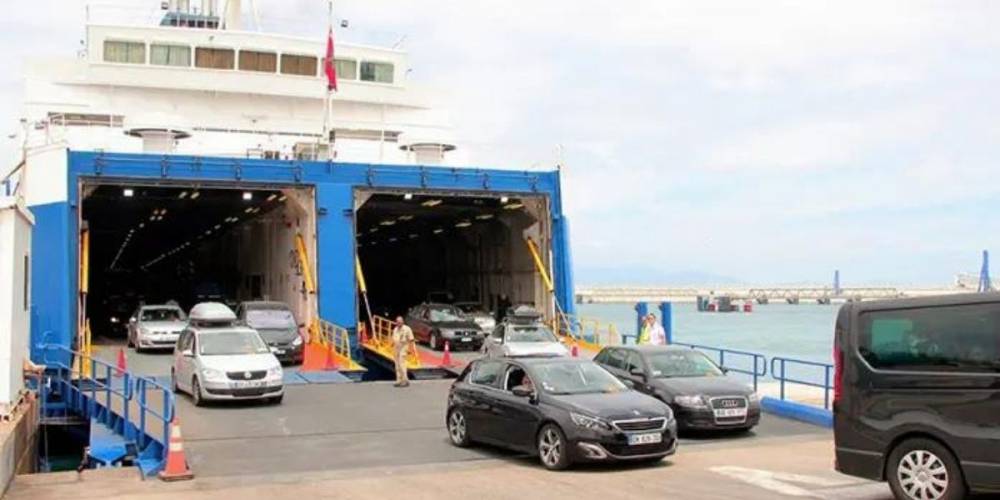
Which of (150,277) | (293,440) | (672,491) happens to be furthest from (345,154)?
(150,277)

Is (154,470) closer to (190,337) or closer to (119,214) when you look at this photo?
(190,337)

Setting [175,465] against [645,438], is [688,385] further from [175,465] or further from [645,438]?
[175,465]

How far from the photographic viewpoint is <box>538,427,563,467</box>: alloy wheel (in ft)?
41.0

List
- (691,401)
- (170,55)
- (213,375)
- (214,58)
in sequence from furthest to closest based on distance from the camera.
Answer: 1. (214,58)
2. (170,55)
3. (213,375)
4. (691,401)

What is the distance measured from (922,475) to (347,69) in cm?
3114

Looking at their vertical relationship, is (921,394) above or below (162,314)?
below

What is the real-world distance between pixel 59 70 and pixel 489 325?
17058 mm

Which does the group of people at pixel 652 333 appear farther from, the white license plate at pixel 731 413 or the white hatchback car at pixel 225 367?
the white hatchback car at pixel 225 367

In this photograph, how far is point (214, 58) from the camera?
3625cm

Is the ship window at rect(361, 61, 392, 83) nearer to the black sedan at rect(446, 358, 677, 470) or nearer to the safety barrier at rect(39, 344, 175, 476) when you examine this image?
the safety barrier at rect(39, 344, 175, 476)

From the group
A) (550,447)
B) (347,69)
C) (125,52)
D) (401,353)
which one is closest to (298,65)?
(347,69)

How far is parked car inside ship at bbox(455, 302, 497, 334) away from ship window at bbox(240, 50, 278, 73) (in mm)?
11240

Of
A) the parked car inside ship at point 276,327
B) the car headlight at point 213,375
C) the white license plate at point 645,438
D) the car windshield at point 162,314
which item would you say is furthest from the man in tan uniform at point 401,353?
the white license plate at point 645,438

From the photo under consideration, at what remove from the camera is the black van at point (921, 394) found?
346 inches
